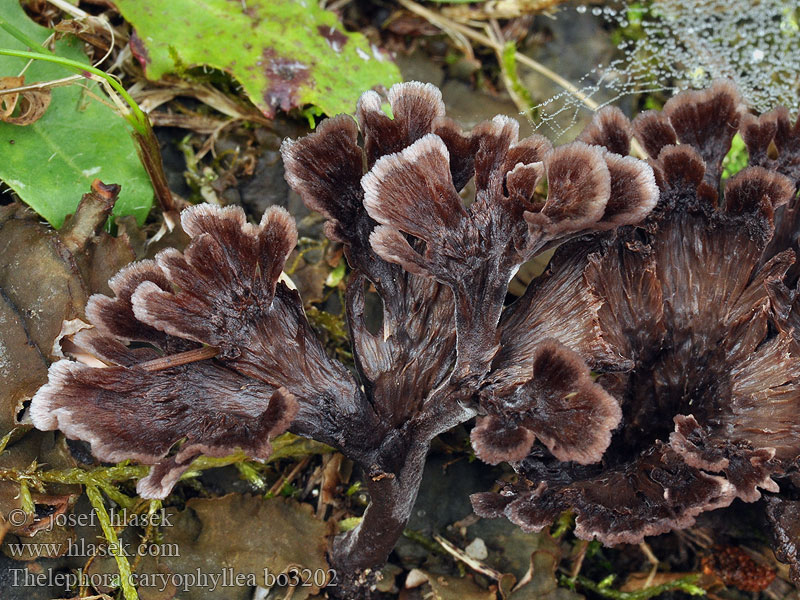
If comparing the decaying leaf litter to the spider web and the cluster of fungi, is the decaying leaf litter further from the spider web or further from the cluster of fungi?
the spider web

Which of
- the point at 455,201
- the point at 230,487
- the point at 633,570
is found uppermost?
the point at 455,201

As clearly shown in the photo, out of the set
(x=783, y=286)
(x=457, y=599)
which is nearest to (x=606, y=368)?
(x=783, y=286)

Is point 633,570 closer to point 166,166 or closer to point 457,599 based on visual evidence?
point 457,599

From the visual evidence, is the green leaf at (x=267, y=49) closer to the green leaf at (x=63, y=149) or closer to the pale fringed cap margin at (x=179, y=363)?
the green leaf at (x=63, y=149)

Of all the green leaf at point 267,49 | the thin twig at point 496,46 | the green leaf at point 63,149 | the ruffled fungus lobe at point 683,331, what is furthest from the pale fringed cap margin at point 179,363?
the thin twig at point 496,46

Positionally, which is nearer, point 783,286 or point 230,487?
point 783,286
